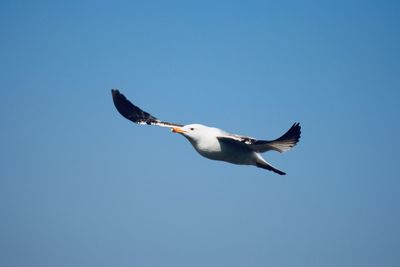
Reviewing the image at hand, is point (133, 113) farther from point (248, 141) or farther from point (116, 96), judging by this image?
point (248, 141)

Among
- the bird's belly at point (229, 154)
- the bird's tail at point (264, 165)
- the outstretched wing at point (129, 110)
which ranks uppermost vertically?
the outstretched wing at point (129, 110)

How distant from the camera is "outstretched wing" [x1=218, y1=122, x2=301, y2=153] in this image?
16.2 m

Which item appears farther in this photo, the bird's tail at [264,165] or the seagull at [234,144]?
the bird's tail at [264,165]

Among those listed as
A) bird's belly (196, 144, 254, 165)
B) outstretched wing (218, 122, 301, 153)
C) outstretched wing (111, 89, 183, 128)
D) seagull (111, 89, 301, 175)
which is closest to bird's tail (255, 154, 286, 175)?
seagull (111, 89, 301, 175)

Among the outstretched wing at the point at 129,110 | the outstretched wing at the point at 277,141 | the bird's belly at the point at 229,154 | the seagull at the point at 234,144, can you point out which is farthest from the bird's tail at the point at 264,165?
the outstretched wing at the point at 129,110

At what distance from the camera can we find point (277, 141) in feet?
53.5

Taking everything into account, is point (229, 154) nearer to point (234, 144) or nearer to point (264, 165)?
point (234, 144)

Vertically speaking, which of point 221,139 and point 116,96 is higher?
point 116,96

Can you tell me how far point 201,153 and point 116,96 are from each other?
22.1 feet

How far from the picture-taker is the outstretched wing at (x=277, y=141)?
16.2 meters

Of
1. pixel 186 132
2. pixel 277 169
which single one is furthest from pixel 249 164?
pixel 186 132

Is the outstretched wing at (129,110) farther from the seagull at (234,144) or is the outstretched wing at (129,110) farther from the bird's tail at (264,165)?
the bird's tail at (264,165)

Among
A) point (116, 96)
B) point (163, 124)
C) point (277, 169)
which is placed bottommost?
point (277, 169)

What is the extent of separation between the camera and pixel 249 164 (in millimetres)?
17547
